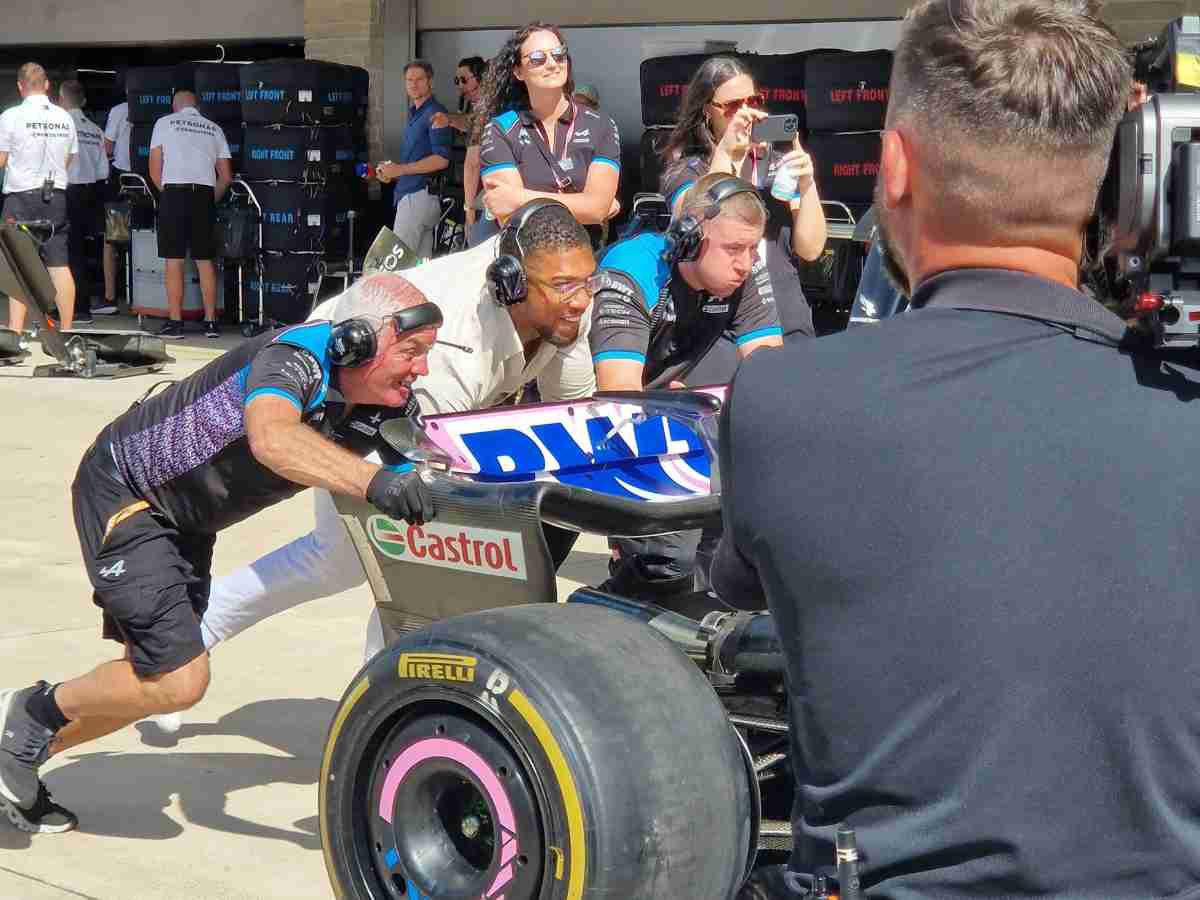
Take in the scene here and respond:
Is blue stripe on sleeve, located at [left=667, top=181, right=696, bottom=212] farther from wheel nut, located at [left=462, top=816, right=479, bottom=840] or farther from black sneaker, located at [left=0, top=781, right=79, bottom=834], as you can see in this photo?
wheel nut, located at [left=462, top=816, right=479, bottom=840]

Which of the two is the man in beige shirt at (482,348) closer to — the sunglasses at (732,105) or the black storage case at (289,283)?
the sunglasses at (732,105)

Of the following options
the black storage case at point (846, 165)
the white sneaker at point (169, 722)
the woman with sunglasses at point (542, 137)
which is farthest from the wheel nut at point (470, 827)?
the black storage case at point (846, 165)

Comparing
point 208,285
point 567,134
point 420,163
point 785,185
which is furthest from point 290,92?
point 785,185

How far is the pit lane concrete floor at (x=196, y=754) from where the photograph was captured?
12.9 ft

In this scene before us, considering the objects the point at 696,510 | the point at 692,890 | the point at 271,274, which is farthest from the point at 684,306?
the point at 271,274

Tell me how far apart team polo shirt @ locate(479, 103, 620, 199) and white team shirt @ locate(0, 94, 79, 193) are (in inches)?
268

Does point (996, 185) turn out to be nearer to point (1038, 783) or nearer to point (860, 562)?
point (860, 562)

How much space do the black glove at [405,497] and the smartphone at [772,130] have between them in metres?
2.85

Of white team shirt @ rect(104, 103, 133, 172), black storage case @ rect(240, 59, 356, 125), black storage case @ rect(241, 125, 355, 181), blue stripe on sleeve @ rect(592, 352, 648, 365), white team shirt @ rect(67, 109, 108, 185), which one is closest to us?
blue stripe on sleeve @ rect(592, 352, 648, 365)

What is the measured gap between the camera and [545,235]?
409cm

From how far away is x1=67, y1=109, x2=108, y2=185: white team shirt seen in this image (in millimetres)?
14742

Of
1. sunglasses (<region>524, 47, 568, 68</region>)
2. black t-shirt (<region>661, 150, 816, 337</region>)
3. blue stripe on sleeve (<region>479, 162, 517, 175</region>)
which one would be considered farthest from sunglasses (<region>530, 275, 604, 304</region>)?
sunglasses (<region>524, 47, 568, 68</region>)

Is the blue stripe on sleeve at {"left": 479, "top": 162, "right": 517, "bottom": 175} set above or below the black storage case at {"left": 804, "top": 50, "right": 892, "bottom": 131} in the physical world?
below

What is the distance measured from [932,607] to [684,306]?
3.44 metres
